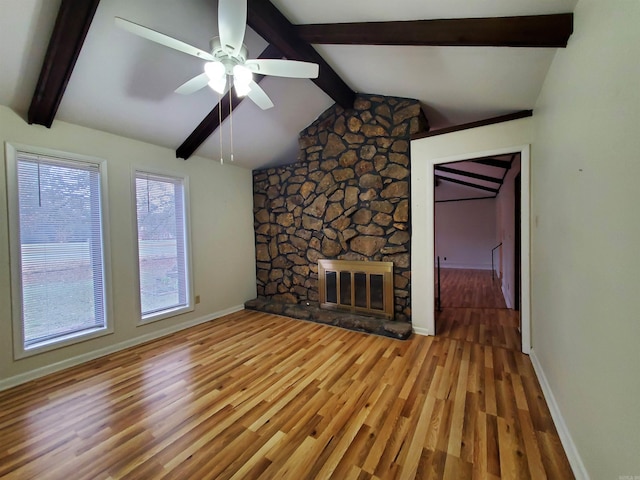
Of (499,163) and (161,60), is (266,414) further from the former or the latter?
(499,163)

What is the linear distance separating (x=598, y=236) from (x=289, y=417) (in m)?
2.04

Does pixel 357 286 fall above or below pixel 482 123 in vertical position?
below

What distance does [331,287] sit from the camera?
3938 mm

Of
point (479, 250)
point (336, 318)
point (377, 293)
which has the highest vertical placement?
point (479, 250)

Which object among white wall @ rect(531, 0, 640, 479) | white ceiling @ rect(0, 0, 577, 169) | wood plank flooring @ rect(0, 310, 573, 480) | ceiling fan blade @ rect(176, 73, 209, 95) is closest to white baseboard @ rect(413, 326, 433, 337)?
wood plank flooring @ rect(0, 310, 573, 480)

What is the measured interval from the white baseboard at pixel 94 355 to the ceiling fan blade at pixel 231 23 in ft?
10.7

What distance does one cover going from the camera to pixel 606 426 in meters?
1.08

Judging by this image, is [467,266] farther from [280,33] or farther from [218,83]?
[218,83]

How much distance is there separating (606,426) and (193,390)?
2.54 meters

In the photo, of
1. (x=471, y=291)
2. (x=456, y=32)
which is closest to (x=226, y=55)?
(x=456, y=32)

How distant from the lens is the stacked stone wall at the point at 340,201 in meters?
3.30

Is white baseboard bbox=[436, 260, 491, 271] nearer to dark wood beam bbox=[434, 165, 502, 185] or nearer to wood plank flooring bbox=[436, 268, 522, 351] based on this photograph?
wood plank flooring bbox=[436, 268, 522, 351]

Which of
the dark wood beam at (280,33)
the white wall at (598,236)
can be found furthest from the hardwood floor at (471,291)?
the dark wood beam at (280,33)

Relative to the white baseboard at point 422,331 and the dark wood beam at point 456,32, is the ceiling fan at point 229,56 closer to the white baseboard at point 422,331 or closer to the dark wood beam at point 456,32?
the dark wood beam at point 456,32
